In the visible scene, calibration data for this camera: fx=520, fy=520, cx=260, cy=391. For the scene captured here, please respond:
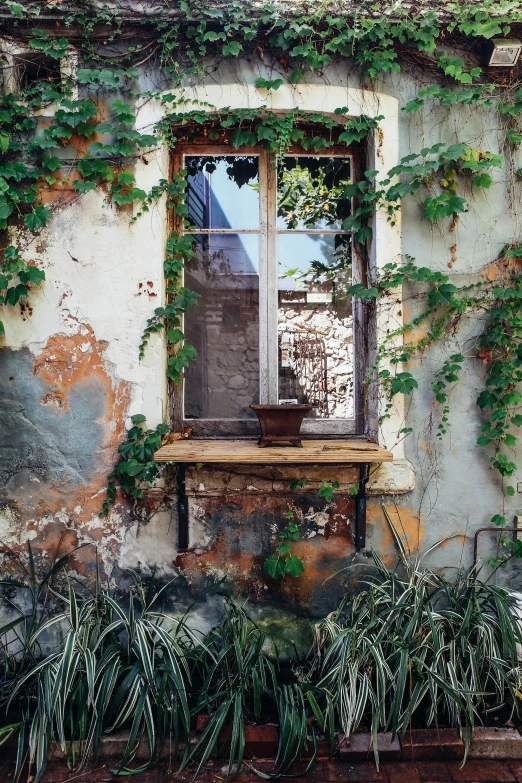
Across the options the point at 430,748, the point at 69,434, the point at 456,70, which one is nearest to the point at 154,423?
the point at 69,434

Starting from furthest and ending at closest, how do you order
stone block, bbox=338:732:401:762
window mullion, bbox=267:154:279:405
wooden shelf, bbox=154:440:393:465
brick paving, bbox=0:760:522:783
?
window mullion, bbox=267:154:279:405 → wooden shelf, bbox=154:440:393:465 → stone block, bbox=338:732:401:762 → brick paving, bbox=0:760:522:783

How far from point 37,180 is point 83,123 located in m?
0.44

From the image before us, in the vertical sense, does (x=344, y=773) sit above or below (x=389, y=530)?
below

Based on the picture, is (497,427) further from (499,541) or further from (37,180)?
(37,180)

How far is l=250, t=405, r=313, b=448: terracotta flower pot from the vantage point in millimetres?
3002

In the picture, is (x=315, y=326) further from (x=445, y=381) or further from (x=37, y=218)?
(x=37, y=218)

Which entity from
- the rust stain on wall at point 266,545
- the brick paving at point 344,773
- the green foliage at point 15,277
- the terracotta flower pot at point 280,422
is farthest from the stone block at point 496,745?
the green foliage at point 15,277

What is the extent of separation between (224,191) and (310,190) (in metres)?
0.56

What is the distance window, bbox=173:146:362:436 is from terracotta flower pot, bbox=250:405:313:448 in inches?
13.9

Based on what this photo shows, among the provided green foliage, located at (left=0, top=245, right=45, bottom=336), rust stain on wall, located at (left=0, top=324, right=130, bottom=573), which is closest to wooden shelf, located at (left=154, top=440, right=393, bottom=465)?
rust stain on wall, located at (left=0, top=324, right=130, bottom=573)

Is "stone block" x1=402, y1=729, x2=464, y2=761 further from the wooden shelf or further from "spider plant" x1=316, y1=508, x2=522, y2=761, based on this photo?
the wooden shelf

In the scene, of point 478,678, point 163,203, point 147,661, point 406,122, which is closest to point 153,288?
point 163,203

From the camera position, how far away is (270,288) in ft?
11.1

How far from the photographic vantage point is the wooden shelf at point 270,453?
2.81m
